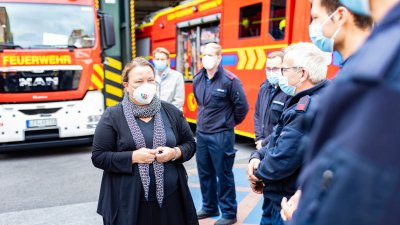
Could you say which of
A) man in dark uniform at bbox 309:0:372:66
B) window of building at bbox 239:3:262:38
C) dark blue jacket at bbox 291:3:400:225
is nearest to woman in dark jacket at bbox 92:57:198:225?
man in dark uniform at bbox 309:0:372:66

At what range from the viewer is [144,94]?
245 cm

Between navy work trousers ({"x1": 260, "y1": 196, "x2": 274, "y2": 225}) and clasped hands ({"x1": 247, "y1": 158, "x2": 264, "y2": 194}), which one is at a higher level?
clasped hands ({"x1": 247, "y1": 158, "x2": 264, "y2": 194})

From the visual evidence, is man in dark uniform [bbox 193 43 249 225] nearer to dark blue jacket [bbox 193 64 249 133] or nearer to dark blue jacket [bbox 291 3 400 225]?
dark blue jacket [bbox 193 64 249 133]

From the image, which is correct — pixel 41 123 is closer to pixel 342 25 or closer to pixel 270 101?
pixel 270 101

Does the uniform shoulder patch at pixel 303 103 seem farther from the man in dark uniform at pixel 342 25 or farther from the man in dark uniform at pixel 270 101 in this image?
the man in dark uniform at pixel 270 101

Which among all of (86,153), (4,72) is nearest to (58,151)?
(86,153)

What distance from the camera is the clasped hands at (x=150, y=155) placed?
235 cm

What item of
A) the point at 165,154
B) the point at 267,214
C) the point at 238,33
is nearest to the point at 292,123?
the point at 165,154

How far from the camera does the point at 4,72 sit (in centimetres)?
635

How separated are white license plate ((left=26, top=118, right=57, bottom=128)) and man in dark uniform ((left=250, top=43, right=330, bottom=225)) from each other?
5.26 m

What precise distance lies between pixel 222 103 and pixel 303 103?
2.01 meters

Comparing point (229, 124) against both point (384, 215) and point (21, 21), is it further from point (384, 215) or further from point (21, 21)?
point (21, 21)

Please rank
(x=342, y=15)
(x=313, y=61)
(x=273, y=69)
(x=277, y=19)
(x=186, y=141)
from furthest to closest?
(x=277, y=19), (x=273, y=69), (x=186, y=141), (x=313, y=61), (x=342, y=15)

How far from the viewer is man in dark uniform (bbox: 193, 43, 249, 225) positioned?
13.1ft
